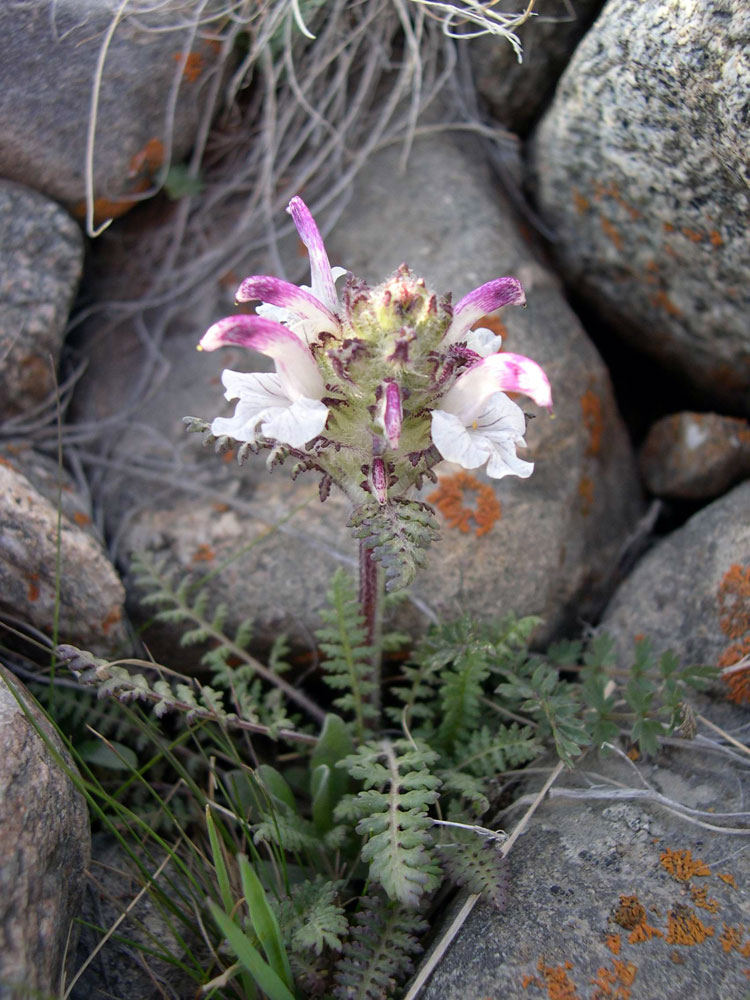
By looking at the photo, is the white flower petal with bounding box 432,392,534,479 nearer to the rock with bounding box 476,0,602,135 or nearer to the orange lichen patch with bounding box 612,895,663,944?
the orange lichen patch with bounding box 612,895,663,944

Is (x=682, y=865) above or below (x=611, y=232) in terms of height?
below

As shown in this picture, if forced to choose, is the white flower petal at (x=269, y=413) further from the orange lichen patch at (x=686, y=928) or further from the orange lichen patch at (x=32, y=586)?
the orange lichen patch at (x=686, y=928)

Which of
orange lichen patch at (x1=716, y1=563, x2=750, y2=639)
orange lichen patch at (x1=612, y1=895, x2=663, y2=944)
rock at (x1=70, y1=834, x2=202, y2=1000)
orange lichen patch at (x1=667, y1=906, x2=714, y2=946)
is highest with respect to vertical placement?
orange lichen patch at (x1=716, y1=563, x2=750, y2=639)

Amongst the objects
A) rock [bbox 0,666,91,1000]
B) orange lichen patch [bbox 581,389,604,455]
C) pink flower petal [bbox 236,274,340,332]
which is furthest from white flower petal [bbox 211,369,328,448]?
orange lichen patch [bbox 581,389,604,455]

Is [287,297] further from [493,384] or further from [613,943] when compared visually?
[613,943]

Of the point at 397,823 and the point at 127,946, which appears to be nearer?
the point at 397,823

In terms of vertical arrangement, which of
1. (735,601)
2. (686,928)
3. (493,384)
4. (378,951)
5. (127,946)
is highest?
(493,384)

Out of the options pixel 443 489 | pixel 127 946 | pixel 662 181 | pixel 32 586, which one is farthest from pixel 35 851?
pixel 662 181
